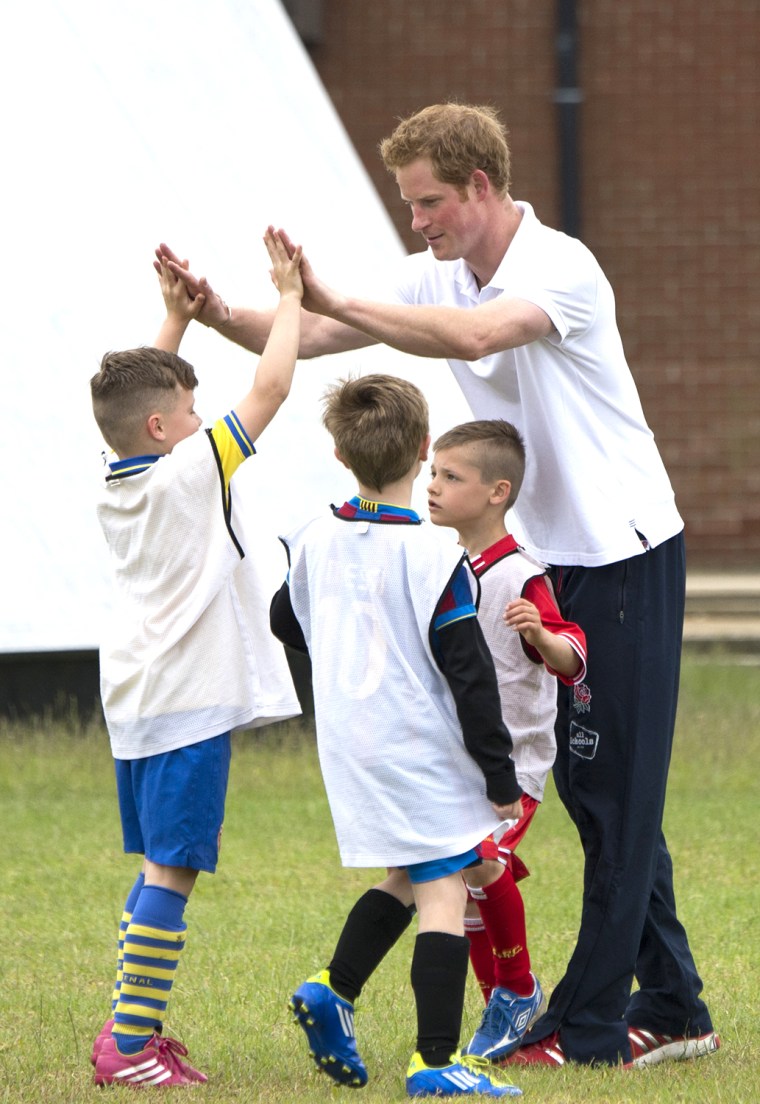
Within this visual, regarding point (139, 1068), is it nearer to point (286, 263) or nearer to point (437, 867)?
point (437, 867)

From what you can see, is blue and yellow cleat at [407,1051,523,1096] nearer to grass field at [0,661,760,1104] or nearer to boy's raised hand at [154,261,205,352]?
grass field at [0,661,760,1104]

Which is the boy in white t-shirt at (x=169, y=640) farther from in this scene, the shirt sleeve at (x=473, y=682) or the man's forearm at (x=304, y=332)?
the shirt sleeve at (x=473, y=682)

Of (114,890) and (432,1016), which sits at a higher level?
(432,1016)

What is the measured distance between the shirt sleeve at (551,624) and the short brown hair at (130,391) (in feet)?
2.69

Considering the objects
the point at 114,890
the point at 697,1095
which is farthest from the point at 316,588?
the point at 114,890

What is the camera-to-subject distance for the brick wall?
1409 cm

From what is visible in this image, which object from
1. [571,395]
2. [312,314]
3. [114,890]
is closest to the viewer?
[571,395]

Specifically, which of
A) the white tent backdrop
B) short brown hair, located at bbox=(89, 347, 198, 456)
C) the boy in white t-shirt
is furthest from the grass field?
short brown hair, located at bbox=(89, 347, 198, 456)

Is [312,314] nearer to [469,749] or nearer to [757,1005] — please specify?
[469,749]

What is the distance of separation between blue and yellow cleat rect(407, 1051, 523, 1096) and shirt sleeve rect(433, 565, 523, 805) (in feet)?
1.65

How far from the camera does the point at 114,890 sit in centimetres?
548

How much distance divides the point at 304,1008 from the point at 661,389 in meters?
11.6

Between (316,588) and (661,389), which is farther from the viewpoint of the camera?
(661,389)

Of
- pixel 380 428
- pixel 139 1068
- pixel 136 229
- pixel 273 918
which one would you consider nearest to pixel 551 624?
pixel 380 428
